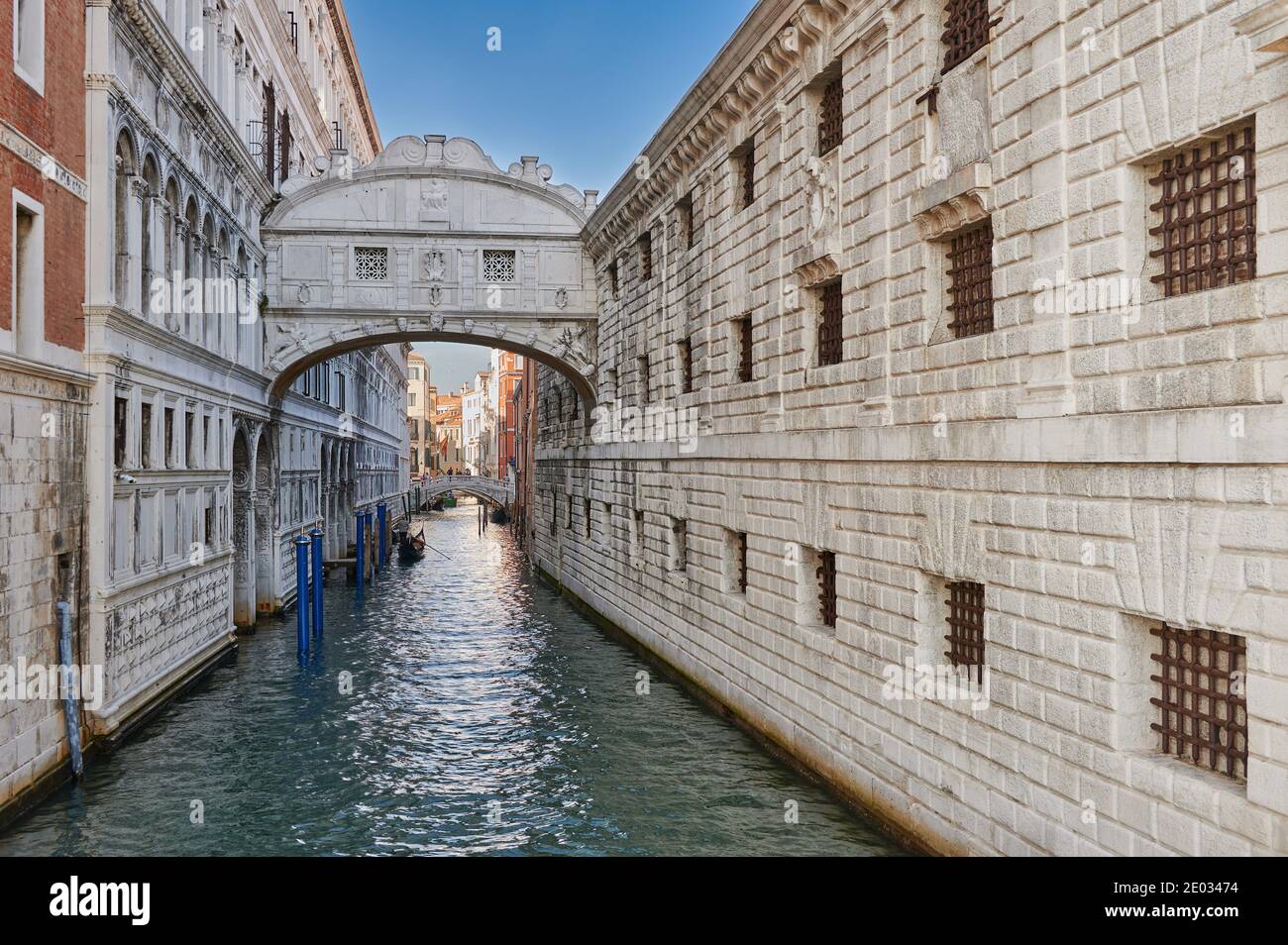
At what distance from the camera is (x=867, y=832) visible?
8977 millimetres

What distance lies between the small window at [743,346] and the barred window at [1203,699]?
767 cm

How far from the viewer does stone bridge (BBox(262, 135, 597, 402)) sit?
2042 centimetres

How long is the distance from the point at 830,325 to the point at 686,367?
17.9ft

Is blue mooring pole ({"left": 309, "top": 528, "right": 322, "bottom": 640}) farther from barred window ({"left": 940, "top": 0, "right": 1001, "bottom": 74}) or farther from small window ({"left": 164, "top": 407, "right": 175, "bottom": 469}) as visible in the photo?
barred window ({"left": 940, "top": 0, "right": 1001, "bottom": 74})

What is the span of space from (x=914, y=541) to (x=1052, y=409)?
85.4 inches

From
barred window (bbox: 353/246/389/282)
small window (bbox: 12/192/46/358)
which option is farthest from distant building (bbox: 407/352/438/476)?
small window (bbox: 12/192/46/358)

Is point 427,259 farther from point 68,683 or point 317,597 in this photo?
point 68,683

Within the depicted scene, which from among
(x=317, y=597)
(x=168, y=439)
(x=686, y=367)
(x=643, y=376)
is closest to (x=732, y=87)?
(x=686, y=367)

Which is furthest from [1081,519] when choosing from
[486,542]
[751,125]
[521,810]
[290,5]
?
[486,542]

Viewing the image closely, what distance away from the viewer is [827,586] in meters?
10.8

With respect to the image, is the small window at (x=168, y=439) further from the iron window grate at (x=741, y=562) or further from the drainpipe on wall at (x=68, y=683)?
the iron window grate at (x=741, y=562)

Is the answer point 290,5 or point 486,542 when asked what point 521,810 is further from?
point 486,542

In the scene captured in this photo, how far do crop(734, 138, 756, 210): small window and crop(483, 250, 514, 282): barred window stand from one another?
877 cm

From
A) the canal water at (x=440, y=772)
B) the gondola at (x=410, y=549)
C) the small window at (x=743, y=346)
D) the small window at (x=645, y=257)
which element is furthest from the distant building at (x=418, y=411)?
the small window at (x=743, y=346)
